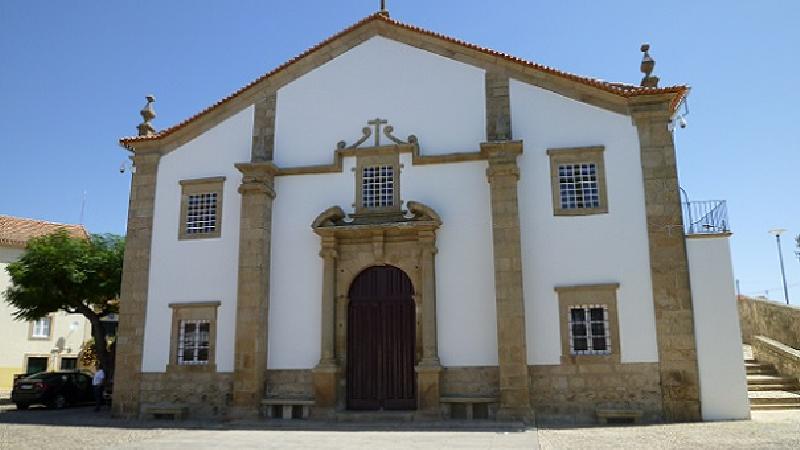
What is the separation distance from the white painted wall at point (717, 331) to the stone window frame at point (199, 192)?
32.9 ft

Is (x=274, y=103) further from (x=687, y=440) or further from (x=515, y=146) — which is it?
(x=687, y=440)

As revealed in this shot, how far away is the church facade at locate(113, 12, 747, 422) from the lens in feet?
42.2

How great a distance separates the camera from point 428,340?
13375 millimetres

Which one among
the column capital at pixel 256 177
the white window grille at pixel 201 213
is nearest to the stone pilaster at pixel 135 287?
the white window grille at pixel 201 213

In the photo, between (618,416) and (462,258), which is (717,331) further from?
(462,258)

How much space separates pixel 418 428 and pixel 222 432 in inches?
138

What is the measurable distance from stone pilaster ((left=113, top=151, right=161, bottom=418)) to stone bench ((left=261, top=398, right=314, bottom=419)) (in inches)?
123

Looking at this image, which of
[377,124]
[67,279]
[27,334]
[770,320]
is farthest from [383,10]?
[27,334]

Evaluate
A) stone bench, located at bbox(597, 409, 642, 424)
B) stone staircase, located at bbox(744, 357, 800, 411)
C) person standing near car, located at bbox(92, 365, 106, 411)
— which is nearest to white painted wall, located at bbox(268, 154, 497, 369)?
stone bench, located at bbox(597, 409, 642, 424)

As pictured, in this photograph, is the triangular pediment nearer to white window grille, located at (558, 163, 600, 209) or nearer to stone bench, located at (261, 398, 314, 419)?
white window grille, located at (558, 163, 600, 209)

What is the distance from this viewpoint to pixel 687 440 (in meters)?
9.77

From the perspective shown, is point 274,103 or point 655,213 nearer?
point 655,213

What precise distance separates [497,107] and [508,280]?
3838mm

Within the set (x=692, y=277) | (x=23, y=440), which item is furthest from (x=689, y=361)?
(x=23, y=440)
